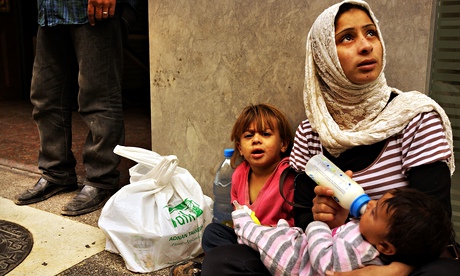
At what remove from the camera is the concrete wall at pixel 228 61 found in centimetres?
218

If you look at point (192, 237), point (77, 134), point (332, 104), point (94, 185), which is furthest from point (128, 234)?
point (77, 134)

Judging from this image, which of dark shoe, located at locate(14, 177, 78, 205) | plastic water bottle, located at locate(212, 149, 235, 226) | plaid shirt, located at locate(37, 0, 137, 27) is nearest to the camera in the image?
plastic water bottle, located at locate(212, 149, 235, 226)

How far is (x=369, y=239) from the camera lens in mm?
1534

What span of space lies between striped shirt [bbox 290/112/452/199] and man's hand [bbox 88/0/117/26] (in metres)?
1.84

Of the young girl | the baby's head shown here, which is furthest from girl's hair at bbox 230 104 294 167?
the baby's head

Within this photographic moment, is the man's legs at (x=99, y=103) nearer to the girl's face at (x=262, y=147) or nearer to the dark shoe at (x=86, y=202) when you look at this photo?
the dark shoe at (x=86, y=202)

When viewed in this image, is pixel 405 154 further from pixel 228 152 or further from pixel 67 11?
pixel 67 11

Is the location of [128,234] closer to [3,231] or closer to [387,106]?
[3,231]

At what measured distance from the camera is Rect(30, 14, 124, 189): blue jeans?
9.71 feet

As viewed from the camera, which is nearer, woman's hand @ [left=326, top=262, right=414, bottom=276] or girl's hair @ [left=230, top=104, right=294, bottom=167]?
woman's hand @ [left=326, top=262, right=414, bottom=276]

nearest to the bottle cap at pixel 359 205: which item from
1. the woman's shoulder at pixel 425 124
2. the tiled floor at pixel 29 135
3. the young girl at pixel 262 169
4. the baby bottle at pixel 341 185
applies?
the baby bottle at pixel 341 185

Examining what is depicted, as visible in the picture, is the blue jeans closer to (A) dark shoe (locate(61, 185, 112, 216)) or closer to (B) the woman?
(A) dark shoe (locate(61, 185, 112, 216))

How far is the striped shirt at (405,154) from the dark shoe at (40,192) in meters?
2.31

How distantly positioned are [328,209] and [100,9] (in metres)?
1.90
